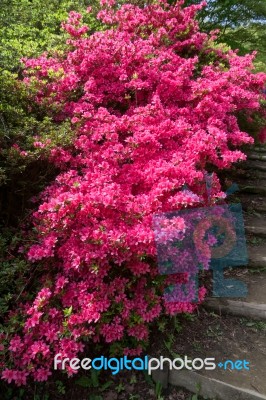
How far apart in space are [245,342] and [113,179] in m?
1.61

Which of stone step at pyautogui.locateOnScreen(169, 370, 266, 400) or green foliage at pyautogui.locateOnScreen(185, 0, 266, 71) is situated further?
green foliage at pyautogui.locateOnScreen(185, 0, 266, 71)

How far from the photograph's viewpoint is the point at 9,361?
2.13 meters

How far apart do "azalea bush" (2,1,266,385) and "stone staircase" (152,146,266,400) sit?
0.50 m

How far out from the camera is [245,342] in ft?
8.66

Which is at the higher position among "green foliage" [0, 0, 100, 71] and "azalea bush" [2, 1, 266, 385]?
"green foliage" [0, 0, 100, 71]

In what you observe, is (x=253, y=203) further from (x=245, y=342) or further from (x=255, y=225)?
(x=245, y=342)

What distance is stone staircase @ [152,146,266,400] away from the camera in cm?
228

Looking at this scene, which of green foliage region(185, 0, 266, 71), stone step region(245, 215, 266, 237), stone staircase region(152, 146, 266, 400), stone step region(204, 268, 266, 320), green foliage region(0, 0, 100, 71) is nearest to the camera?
stone staircase region(152, 146, 266, 400)

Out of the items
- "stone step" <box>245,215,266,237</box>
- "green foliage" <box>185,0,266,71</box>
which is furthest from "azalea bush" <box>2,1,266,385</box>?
"green foliage" <box>185,0,266,71</box>

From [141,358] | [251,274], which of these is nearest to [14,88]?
[141,358]

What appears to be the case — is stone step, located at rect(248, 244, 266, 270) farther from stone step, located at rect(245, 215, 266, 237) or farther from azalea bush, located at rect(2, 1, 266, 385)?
azalea bush, located at rect(2, 1, 266, 385)

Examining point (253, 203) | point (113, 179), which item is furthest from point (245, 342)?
point (253, 203)

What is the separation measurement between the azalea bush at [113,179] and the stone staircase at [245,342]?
0.50 m

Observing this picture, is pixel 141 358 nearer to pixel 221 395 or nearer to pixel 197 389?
pixel 197 389
